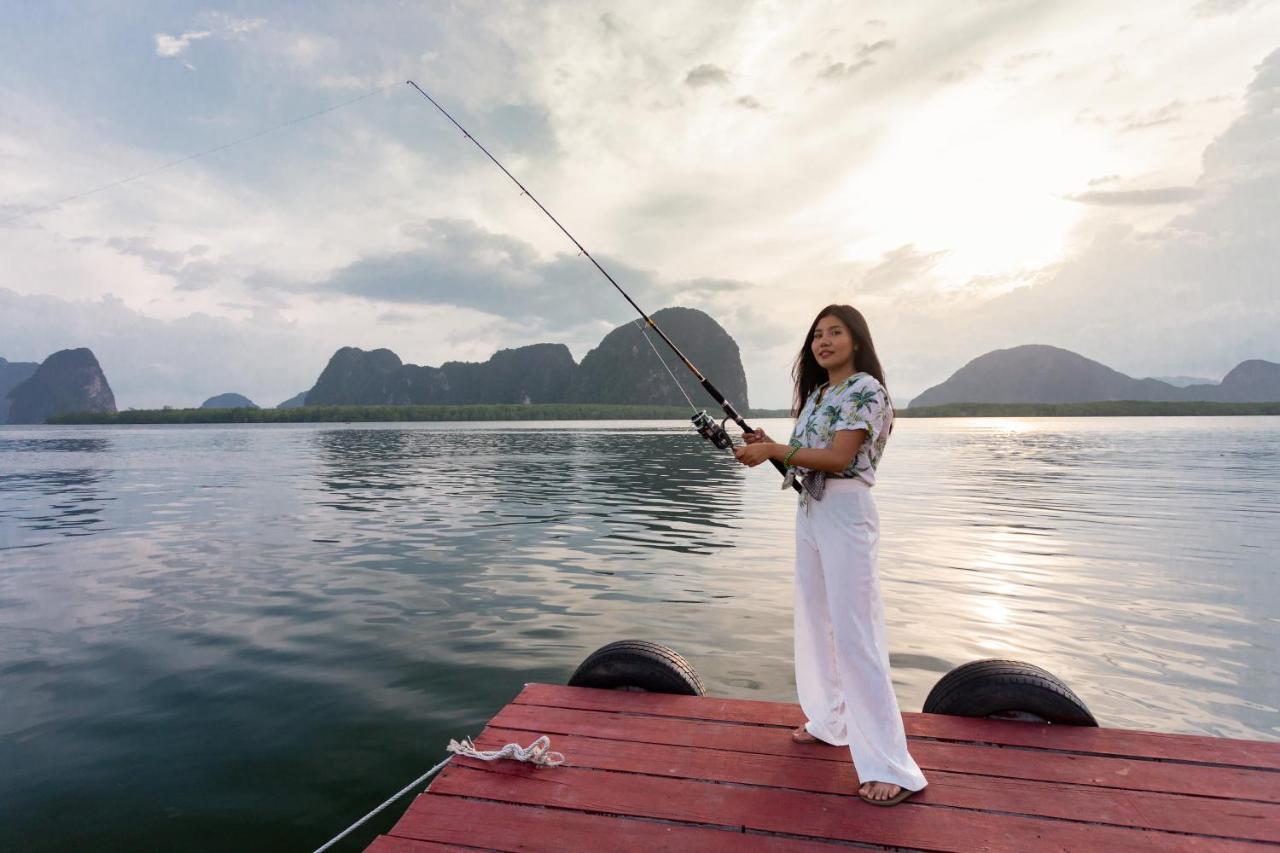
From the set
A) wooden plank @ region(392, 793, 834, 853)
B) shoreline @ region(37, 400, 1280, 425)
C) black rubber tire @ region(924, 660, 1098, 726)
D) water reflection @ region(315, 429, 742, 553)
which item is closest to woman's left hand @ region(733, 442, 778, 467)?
wooden plank @ region(392, 793, 834, 853)

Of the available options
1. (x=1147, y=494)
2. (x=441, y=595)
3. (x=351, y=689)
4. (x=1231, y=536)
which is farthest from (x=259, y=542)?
(x=1147, y=494)

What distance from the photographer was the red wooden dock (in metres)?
3.16

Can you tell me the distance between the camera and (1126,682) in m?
6.82

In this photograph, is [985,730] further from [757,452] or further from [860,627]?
[757,452]

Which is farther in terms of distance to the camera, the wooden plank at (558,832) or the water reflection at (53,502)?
the water reflection at (53,502)

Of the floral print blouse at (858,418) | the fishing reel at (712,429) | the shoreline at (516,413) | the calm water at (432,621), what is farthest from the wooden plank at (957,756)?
the shoreline at (516,413)

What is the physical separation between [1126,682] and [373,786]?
7227mm

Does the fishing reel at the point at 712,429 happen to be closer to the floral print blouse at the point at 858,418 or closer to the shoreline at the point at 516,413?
the floral print blouse at the point at 858,418

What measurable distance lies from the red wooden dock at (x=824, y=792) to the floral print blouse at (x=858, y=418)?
5.62 ft

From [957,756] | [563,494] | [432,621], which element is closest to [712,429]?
[957,756]

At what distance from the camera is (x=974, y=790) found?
3547 millimetres

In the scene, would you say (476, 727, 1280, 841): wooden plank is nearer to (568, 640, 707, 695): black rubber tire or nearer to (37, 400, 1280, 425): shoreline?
(568, 640, 707, 695): black rubber tire

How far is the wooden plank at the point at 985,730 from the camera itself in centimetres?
393

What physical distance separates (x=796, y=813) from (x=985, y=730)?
5.46ft
